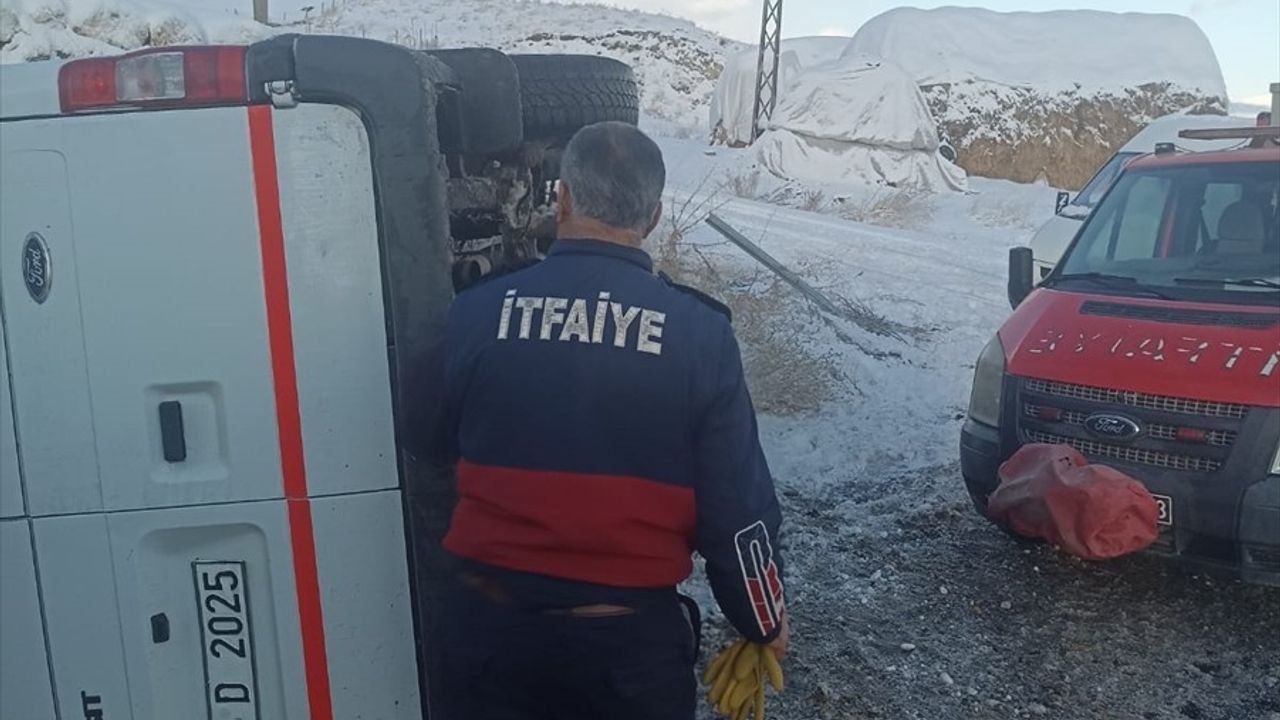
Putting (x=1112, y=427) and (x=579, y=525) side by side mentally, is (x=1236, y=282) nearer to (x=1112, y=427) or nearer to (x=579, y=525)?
(x=1112, y=427)

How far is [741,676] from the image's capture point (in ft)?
7.95

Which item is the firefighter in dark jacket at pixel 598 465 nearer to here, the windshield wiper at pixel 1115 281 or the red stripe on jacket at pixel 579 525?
the red stripe on jacket at pixel 579 525

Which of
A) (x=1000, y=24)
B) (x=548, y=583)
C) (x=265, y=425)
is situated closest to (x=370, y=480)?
(x=265, y=425)

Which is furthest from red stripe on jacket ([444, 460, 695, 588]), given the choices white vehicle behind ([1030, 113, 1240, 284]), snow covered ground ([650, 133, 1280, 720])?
white vehicle behind ([1030, 113, 1240, 284])

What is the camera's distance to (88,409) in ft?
7.39

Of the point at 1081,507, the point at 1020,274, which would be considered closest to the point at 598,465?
the point at 1081,507

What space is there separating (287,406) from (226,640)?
0.54m

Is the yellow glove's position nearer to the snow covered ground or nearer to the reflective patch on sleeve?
the reflective patch on sleeve

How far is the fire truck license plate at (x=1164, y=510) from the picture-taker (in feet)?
14.4

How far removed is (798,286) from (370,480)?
24.1ft

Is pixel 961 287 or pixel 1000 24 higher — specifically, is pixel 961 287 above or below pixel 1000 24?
below

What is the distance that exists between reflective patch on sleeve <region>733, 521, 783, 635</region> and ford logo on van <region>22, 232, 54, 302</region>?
4.87ft

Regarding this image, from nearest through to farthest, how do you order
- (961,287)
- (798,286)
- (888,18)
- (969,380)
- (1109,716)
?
(1109,716) < (969,380) < (798,286) < (961,287) < (888,18)

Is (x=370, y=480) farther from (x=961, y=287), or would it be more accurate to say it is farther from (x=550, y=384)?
(x=961, y=287)
